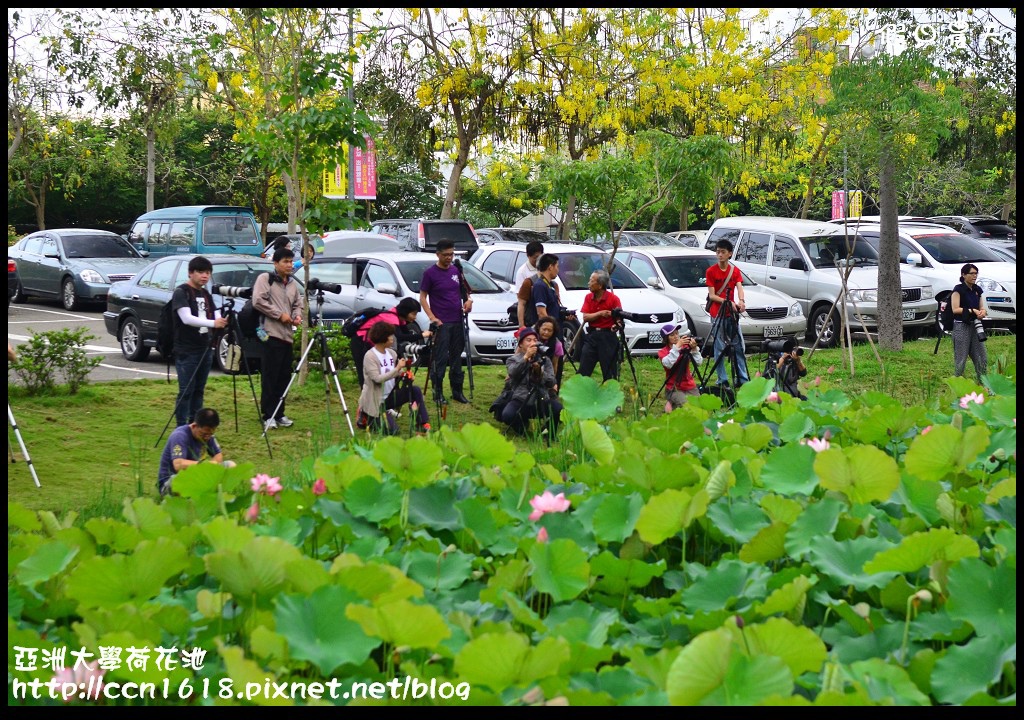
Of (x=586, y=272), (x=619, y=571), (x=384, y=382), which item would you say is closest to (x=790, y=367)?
(x=384, y=382)

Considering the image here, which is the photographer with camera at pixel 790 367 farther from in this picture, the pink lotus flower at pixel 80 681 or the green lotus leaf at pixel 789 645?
the pink lotus flower at pixel 80 681

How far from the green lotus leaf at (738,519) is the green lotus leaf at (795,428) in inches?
58.2

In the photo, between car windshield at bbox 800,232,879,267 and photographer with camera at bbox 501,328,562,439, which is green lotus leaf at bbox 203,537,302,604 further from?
car windshield at bbox 800,232,879,267

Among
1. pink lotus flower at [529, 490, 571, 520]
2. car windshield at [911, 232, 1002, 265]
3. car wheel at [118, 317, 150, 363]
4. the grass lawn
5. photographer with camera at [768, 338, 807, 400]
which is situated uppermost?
car windshield at [911, 232, 1002, 265]

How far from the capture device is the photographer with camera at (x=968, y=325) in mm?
13312

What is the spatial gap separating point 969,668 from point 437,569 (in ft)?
4.08

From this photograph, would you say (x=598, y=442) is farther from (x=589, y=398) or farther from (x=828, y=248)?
(x=828, y=248)

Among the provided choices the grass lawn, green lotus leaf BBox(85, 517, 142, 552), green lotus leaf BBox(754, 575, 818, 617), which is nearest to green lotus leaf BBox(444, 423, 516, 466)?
green lotus leaf BBox(85, 517, 142, 552)

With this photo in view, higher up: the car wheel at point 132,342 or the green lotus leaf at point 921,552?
the green lotus leaf at point 921,552

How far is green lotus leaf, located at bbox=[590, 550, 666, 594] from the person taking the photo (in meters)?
3.12

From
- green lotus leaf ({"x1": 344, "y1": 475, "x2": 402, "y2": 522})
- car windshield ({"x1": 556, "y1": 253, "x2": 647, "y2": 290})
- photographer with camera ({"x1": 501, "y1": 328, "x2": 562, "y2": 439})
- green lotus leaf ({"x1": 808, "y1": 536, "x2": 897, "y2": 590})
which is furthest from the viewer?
car windshield ({"x1": 556, "y1": 253, "x2": 647, "y2": 290})

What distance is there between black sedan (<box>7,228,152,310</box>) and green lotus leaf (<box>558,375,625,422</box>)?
20.2 m

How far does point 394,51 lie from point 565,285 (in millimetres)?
7791

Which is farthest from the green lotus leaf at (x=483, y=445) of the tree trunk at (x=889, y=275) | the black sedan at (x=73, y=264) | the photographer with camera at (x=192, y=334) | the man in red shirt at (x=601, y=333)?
the black sedan at (x=73, y=264)
